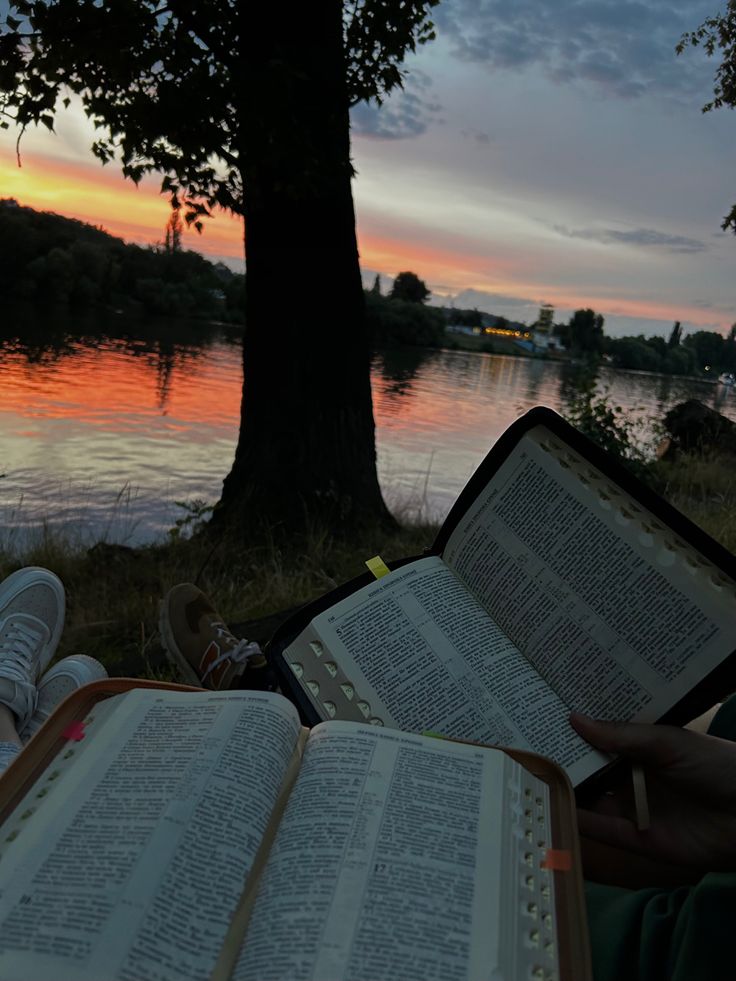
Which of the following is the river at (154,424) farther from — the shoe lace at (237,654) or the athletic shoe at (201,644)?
the shoe lace at (237,654)

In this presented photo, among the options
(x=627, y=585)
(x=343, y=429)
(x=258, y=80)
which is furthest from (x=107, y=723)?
(x=343, y=429)

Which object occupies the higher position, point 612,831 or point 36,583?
point 612,831

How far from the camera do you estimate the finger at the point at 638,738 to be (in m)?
1.24

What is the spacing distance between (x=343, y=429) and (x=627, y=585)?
395 centimetres

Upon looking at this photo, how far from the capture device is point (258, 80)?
3.91 meters

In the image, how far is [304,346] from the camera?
507 centimetres

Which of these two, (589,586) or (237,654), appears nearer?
(589,586)

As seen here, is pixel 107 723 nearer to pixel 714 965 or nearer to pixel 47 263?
pixel 714 965

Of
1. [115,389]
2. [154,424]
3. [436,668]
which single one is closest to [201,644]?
[436,668]

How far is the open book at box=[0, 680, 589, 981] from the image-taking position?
800 millimetres

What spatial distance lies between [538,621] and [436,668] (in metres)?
0.23

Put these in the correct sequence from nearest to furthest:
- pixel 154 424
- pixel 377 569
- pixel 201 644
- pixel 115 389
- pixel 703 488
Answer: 1. pixel 377 569
2. pixel 201 644
3. pixel 703 488
4. pixel 154 424
5. pixel 115 389

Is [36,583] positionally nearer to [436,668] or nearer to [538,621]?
[436,668]

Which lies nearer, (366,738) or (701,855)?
(366,738)
